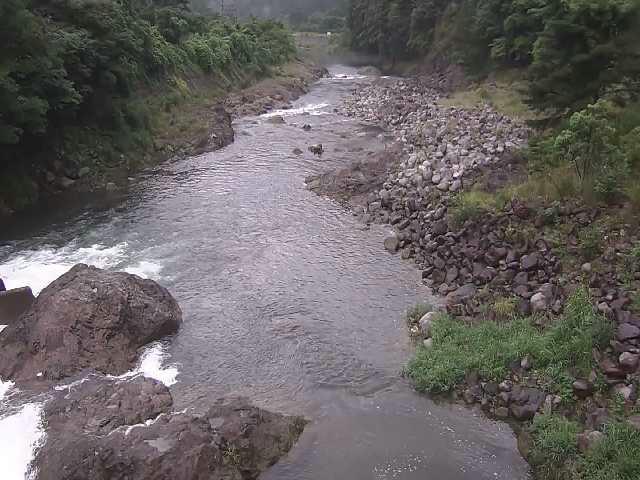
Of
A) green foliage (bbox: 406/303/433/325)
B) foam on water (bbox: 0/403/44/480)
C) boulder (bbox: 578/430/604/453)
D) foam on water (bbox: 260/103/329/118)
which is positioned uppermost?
foam on water (bbox: 0/403/44/480)

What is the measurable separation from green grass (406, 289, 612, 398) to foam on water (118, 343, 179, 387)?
16.0ft

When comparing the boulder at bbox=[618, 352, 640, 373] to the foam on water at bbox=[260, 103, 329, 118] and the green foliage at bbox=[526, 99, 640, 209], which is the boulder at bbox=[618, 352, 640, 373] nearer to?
the green foliage at bbox=[526, 99, 640, 209]

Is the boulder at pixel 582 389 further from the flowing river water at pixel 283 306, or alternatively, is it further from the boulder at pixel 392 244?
the boulder at pixel 392 244

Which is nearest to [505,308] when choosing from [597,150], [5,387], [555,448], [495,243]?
[495,243]

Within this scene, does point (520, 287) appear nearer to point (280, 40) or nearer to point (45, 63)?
point (45, 63)

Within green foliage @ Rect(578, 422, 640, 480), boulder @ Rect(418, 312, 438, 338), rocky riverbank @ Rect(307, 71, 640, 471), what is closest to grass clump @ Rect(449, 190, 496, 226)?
rocky riverbank @ Rect(307, 71, 640, 471)

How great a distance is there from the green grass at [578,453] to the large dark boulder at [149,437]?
413cm

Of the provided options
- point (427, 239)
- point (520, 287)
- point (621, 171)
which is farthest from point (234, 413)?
point (621, 171)

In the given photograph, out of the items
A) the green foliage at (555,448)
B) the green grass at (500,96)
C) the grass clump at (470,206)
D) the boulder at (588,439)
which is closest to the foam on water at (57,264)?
the grass clump at (470,206)

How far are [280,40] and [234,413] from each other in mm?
63267

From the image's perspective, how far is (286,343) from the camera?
13.4 m

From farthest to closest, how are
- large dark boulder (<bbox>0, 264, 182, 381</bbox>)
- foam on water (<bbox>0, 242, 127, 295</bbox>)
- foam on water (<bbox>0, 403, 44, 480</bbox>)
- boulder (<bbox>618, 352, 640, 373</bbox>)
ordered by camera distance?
foam on water (<bbox>0, 242, 127, 295</bbox>)
large dark boulder (<bbox>0, 264, 182, 381</bbox>)
boulder (<bbox>618, 352, 640, 373</bbox>)
foam on water (<bbox>0, 403, 44, 480</bbox>)

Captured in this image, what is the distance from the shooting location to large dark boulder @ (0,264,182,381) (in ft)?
39.7

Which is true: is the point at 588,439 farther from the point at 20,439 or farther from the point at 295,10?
the point at 295,10
